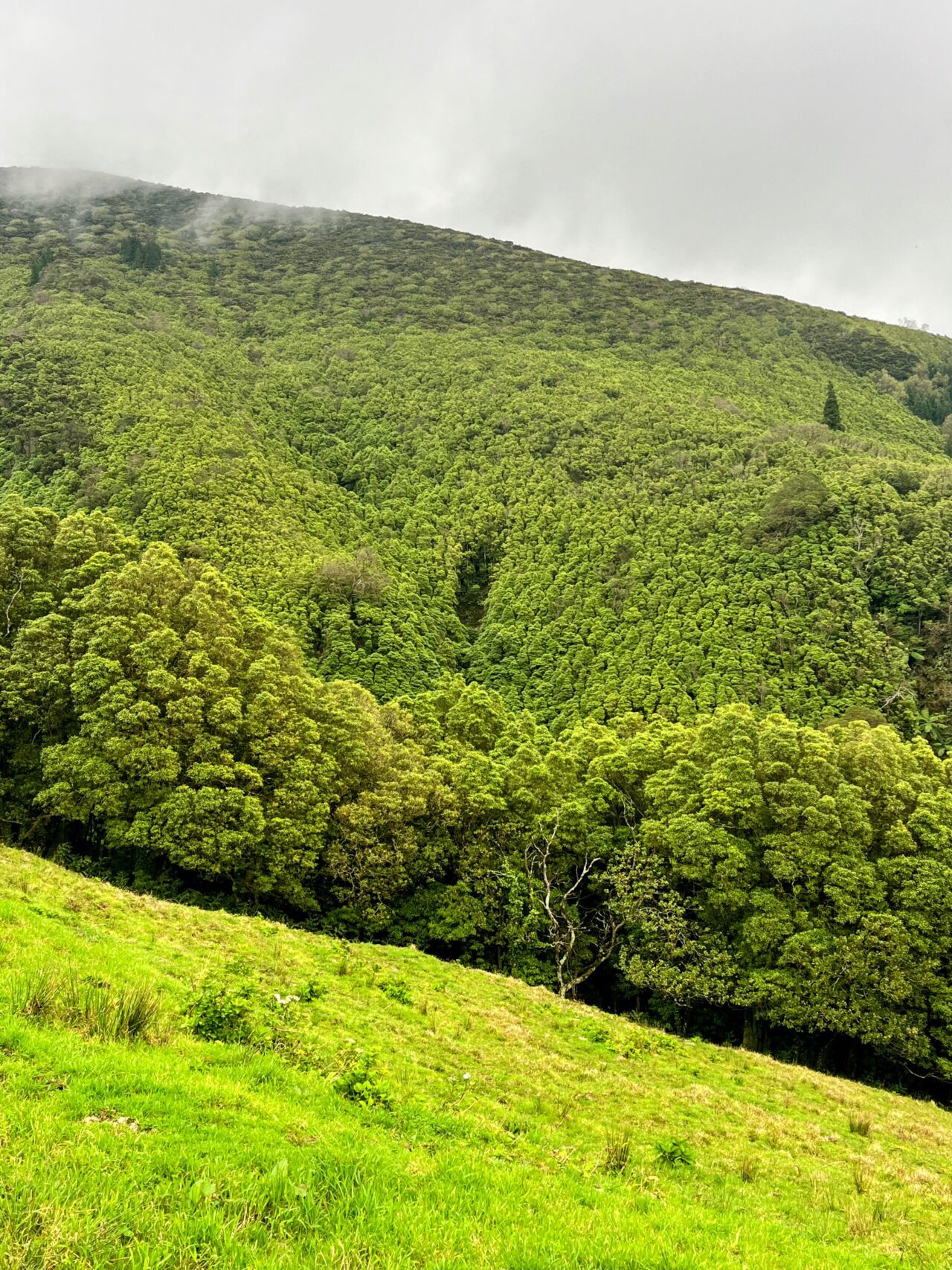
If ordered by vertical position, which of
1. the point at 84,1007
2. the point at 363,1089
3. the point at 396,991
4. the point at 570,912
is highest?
the point at 84,1007

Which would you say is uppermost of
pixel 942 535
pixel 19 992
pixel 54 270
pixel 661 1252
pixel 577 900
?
pixel 54 270

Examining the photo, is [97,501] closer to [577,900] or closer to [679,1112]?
[577,900]

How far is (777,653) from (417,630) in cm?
4485

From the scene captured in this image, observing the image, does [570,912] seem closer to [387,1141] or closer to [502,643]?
[387,1141]

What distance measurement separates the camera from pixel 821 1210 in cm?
1155

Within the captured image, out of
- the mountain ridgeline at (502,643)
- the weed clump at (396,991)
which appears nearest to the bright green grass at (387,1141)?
the weed clump at (396,991)

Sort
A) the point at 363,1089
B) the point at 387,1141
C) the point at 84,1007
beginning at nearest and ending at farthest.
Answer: the point at 387,1141, the point at 84,1007, the point at 363,1089

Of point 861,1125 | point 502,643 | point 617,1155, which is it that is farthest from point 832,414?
point 617,1155

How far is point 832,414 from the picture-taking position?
13612cm

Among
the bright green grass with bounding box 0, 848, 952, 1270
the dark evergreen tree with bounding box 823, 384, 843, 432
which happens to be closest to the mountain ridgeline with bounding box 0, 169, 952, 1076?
the dark evergreen tree with bounding box 823, 384, 843, 432

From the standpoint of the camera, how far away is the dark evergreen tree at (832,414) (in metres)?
135

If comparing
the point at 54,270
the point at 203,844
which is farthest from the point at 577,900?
the point at 54,270

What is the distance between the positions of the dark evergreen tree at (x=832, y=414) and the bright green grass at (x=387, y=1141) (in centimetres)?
13999

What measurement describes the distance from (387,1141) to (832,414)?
157 m
